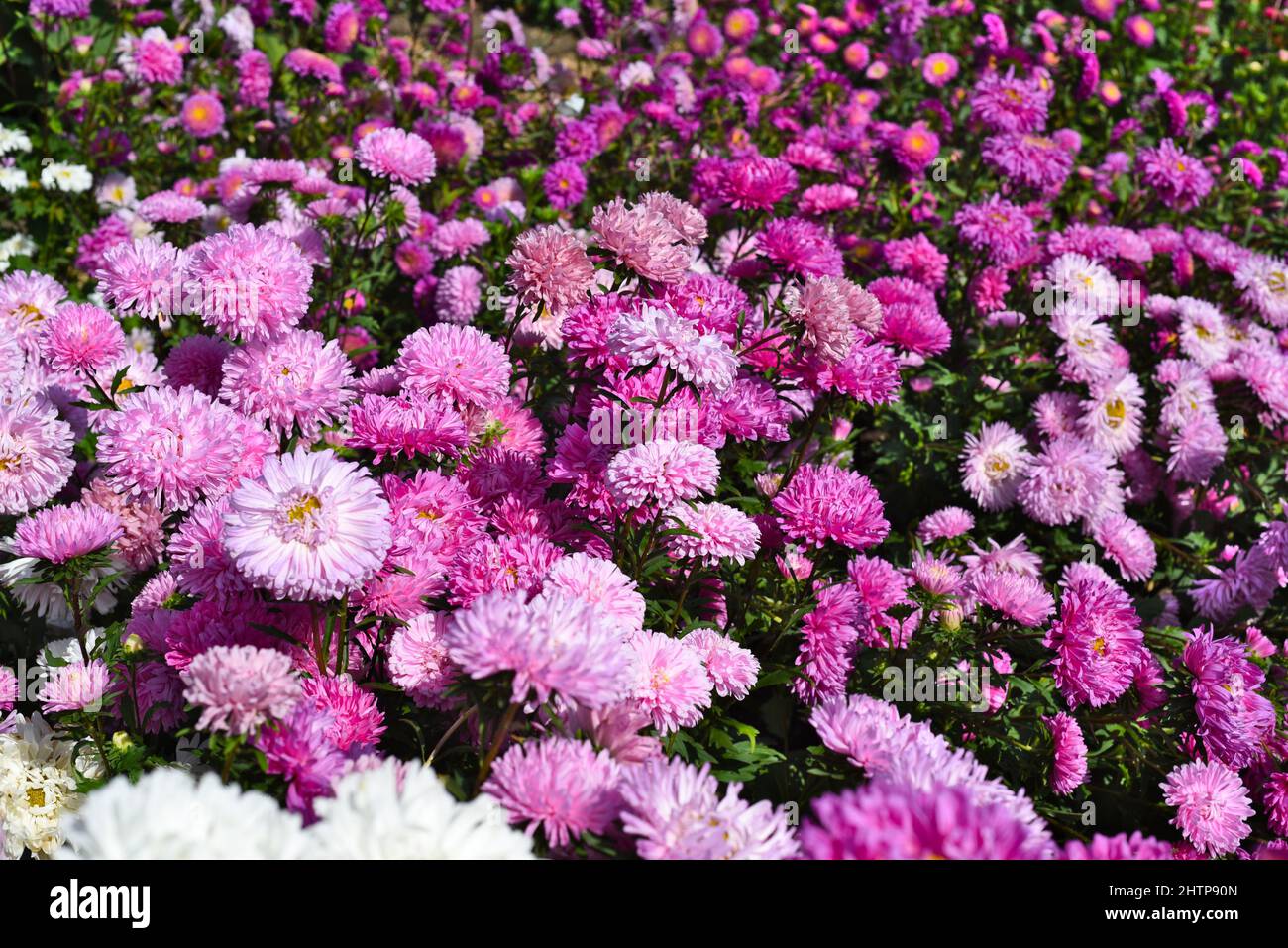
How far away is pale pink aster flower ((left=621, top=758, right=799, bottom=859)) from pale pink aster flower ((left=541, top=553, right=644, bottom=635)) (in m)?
0.35

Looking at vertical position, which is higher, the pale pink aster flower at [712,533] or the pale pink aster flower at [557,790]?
the pale pink aster flower at [712,533]

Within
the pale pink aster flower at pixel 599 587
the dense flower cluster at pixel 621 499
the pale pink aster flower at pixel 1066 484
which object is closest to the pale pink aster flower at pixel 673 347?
the dense flower cluster at pixel 621 499

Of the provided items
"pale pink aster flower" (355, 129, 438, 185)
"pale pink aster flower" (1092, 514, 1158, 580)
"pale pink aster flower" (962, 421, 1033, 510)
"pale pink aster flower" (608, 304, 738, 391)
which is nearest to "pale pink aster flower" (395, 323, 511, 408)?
"pale pink aster flower" (608, 304, 738, 391)

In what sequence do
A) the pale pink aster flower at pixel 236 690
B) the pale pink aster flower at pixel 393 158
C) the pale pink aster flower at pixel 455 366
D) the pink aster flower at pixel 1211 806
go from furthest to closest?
the pale pink aster flower at pixel 393 158
the pink aster flower at pixel 1211 806
the pale pink aster flower at pixel 455 366
the pale pink aster flower at pixel 236 690

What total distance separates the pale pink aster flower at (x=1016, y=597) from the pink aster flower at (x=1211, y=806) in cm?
41

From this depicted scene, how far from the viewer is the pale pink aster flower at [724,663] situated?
6.01 ft

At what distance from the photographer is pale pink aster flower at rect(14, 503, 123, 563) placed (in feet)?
5.61

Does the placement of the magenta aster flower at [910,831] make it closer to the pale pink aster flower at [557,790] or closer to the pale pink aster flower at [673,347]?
the pale pink aster flower at [557,790]

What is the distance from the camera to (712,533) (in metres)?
1.81

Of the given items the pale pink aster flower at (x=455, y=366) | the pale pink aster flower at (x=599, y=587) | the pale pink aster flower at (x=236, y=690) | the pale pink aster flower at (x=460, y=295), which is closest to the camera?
the pale pink aster flower at (x=236, y=690)

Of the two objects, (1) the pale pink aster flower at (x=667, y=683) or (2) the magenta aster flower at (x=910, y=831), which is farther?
(1) the pale pink aster flower at (x=667, y=683)

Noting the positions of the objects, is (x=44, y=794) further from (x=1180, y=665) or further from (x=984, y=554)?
(x=1180, y=665)

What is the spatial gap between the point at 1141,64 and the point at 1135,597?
4381mm
